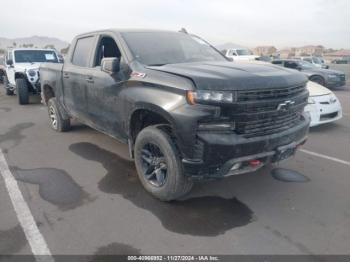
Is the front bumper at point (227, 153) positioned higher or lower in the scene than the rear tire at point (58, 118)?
higher

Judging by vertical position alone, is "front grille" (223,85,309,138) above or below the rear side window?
below

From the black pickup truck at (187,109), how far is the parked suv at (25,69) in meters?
6.34

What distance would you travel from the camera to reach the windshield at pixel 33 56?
36.0ft

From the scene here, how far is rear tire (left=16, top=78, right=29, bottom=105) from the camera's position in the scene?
33.1 feet

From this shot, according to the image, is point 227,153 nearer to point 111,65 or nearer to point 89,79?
point 111,65

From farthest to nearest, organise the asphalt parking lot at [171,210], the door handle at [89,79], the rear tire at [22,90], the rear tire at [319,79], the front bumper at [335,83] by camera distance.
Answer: the rear tire at [319,79] → the front bumper at [335,83] → the rear tire at [22,90] → the door handle at [89,79] → the asphalt parking lot at [171,210]

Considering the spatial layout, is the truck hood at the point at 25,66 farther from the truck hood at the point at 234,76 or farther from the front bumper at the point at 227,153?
the front bumper at the point at 227,153

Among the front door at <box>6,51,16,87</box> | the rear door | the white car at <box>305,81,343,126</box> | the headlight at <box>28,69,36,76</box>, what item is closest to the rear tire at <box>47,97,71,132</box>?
the rear door

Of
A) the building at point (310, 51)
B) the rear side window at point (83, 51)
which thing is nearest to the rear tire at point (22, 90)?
the rear side window at point (83, 51)

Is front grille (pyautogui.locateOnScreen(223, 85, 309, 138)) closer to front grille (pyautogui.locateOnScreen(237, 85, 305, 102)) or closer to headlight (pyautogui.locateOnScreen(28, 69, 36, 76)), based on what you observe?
front grille (pyautogui.locateOnScreen(237, 85, 305, 102))

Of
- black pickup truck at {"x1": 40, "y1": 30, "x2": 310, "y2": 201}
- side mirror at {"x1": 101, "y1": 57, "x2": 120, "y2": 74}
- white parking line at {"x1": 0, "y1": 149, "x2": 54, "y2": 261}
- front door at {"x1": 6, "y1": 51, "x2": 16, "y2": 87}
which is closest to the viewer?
white parking line at {"x1": 0, "y1": 149, "x2": 54, "y2": 261}

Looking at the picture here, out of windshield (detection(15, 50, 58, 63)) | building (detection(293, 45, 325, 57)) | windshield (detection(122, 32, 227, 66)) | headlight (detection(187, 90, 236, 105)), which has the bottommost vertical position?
windshield (detection(15, 50, 58, 63))

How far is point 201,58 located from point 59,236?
283cm

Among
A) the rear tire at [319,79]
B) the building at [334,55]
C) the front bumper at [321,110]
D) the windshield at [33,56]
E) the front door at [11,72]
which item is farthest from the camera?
the building at [334,55]
